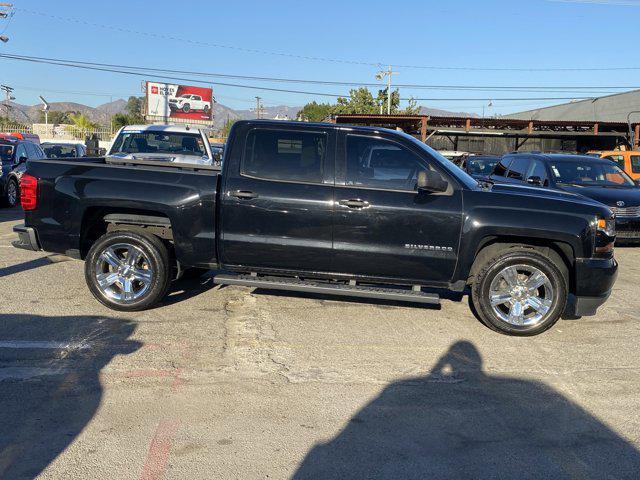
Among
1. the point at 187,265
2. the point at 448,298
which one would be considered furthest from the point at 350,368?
the point at 448,298

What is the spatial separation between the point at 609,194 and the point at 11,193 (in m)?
13.8

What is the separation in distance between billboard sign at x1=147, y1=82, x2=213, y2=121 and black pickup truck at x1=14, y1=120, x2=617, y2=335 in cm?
2440

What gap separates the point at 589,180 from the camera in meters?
11.1

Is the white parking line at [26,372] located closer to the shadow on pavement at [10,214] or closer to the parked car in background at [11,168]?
the shadow on pavement at [10,214]

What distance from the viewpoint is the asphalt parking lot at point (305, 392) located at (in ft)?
10.9

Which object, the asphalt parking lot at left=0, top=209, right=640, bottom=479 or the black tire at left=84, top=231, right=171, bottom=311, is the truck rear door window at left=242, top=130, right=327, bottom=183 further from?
the asphalt parking lot at left=0, top=209, right=640, bottom=479

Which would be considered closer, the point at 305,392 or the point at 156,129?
the point at 305,392

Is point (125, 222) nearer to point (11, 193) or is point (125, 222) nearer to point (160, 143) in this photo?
point (160, 143)

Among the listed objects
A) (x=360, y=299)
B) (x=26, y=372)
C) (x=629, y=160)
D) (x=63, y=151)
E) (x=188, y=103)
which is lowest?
(x=26, y=372)

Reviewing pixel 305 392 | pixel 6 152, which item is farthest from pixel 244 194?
pixel 6 152

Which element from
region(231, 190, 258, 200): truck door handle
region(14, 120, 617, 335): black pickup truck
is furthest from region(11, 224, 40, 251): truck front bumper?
region(231, 190, 258, 200): truck door handle

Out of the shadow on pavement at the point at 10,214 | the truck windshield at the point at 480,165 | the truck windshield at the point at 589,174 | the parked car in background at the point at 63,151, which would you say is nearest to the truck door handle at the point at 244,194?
the truck windshield at the point at 589,174

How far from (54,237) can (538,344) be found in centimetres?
500

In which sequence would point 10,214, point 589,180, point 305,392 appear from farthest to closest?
1. point 10,214
2. point 589,180
3. point 305,392
